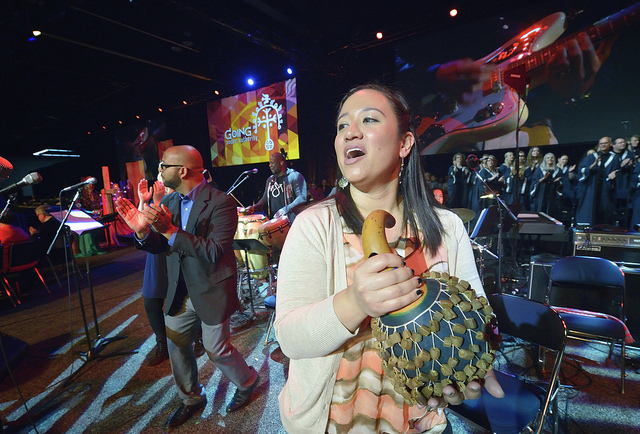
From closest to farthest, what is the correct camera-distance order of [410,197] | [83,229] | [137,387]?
[410,197]
[137,387]
[83,229]

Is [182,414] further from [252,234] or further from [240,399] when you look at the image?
[252,234]

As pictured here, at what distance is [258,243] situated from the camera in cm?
417

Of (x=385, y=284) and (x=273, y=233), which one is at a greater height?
(x=385, y=284)

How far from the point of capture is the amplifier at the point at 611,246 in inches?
153

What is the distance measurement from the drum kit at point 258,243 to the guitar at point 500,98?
6.11m

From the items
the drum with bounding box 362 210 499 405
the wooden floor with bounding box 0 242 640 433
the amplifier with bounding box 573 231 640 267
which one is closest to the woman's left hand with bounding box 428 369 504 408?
the drum with bounding box 362 210 499 405

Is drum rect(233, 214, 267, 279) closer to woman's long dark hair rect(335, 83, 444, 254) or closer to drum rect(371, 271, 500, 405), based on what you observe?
woman's long dark hair rect(335, 83, 444, 254)

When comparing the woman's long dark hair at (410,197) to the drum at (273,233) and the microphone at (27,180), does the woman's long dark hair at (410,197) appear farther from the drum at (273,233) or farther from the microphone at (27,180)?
the drum at (273,233)

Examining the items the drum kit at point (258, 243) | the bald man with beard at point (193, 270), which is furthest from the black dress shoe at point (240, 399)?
the drum kit at point (258, 243)

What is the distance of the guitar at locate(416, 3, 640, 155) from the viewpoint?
704 cm

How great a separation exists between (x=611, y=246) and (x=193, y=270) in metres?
5.57

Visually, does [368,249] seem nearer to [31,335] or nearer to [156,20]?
[31,335]

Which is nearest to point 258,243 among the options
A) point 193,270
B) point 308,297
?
point 193,270

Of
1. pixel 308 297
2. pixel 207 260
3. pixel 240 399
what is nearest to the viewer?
pixel 308 297
